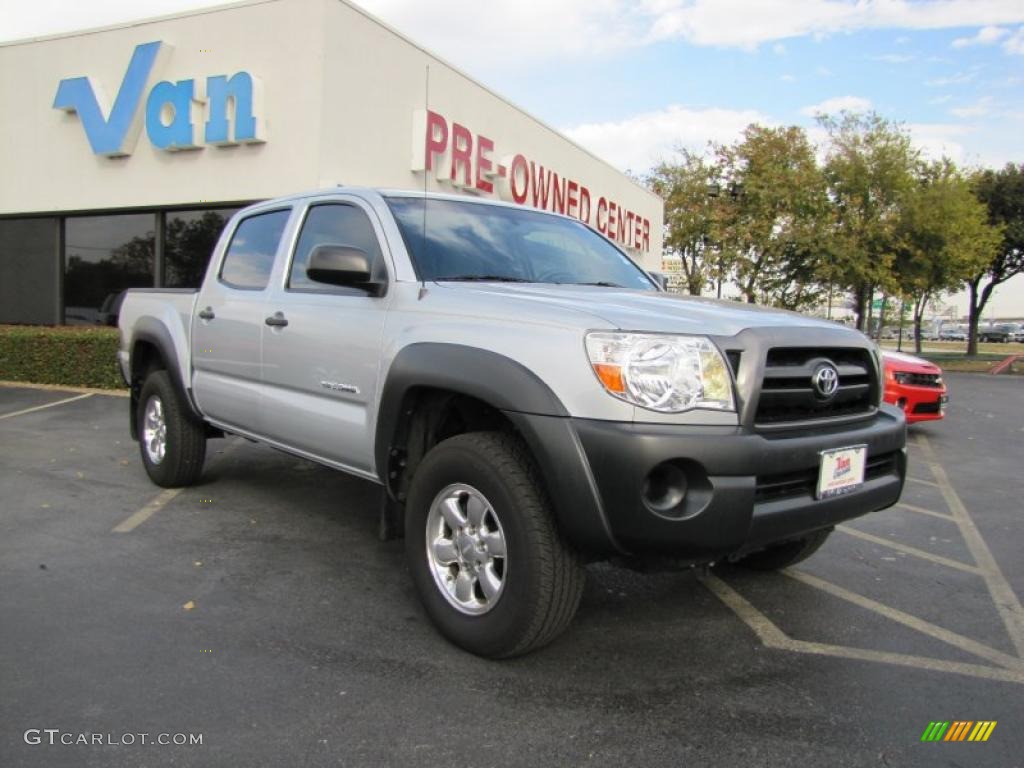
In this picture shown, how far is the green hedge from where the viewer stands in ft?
35.9

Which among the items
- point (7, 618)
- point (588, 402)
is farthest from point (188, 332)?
point (588, 402)

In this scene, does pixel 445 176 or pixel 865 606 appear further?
pixel 445 176

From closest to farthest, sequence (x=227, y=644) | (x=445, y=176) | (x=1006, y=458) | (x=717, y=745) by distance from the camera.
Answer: (x=717, y=745)
(x=227, y=644)
(x=1006, y=458)
(x=445, y=176)

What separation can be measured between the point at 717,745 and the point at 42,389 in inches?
451

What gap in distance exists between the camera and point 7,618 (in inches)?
128

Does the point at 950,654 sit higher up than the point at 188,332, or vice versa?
the point at 188,332

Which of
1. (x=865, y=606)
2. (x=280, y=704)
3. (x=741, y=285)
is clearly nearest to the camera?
(x=280, y=704)

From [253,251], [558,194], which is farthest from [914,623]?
[558,194]

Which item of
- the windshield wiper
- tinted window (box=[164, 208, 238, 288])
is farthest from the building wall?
the windshield wiper

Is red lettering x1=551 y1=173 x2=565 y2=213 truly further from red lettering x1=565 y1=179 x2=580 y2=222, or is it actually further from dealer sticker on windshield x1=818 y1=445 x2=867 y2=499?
dealer sticker on windshield x1=818 y1=445 x2=867 y2=499

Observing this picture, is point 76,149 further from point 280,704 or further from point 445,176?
point 280,704

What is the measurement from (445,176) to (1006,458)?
874 cm

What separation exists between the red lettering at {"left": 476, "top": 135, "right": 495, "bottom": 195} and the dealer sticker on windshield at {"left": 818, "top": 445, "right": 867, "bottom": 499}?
447 inches

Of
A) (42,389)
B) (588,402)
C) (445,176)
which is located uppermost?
(445,176)
